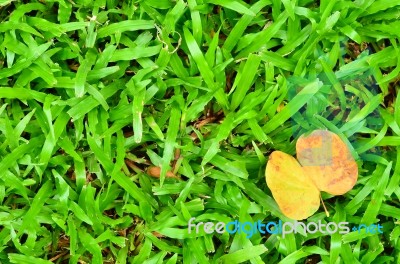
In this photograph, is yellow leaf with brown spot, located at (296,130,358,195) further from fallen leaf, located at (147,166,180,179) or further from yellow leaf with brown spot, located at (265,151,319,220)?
fallen leaf, located at (147,166,180,179)

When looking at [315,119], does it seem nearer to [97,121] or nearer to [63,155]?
[97,121]
